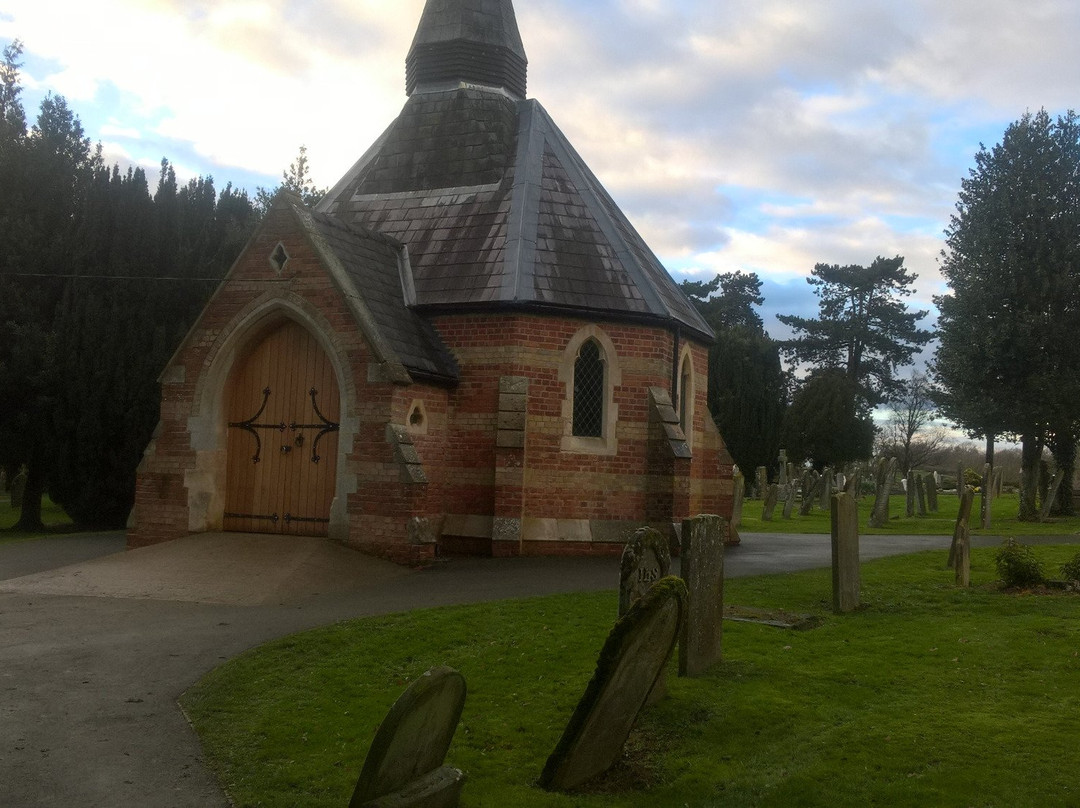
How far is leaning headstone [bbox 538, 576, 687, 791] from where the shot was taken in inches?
213

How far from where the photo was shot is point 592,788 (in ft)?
18.2

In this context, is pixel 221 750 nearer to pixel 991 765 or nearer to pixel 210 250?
pixel 991 765

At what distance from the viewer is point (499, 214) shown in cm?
1744

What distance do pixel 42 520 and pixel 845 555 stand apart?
928 inches

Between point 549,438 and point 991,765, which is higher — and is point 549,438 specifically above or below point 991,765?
above

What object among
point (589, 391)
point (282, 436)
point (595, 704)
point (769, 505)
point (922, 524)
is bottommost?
point (595, 704)

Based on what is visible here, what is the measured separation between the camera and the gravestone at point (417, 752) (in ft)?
15.1

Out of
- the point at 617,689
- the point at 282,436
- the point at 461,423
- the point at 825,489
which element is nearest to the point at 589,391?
the point at 461,423

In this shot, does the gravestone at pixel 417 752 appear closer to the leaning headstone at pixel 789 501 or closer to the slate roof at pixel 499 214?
the slate roof at pixel 499 214

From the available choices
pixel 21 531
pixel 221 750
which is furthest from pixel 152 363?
pixel 221 750

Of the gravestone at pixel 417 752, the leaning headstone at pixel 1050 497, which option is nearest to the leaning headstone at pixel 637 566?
the gravestone at pixel 417 752

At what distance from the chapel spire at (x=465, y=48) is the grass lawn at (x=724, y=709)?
1358cm

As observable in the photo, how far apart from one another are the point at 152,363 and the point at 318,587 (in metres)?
12.0

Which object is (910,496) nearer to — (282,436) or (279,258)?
(282,436)
